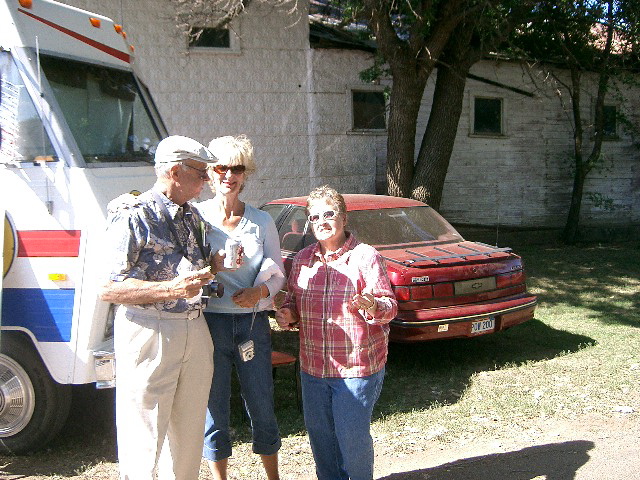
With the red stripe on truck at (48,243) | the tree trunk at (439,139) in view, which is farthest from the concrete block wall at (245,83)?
the red stripe on truck at (48,243)

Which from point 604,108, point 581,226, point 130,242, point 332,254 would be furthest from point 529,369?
point 604,108

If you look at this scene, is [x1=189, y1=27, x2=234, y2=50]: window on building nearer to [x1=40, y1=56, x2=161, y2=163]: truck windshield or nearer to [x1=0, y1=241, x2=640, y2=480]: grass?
[x1=0, y1=241, x2=640, y2=480]: grass

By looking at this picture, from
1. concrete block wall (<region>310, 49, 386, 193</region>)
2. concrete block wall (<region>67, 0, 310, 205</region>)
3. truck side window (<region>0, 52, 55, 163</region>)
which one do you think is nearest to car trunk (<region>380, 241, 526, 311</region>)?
truck side window (<region>0, 52, 55, 163</region>)

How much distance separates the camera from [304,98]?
1311cm

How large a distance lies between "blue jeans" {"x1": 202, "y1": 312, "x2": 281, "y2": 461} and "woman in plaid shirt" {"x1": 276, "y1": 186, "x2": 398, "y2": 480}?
19 cm

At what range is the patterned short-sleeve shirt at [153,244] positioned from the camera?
3248 millimetres

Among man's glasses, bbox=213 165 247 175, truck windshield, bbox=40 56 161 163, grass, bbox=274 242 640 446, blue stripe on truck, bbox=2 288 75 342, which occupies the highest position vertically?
truck windshield, bbox=40 56 161 163

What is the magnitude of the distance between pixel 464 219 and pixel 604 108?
14.2ft

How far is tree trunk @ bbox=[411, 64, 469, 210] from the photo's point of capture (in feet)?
36.9

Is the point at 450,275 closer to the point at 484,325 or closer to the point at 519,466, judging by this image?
the point at 484,325

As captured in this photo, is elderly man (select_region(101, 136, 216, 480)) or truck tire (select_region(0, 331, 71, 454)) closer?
elderly man (select_region(101, 136, 216, 480))

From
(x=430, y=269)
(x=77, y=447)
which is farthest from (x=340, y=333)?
(x=430, y=269)

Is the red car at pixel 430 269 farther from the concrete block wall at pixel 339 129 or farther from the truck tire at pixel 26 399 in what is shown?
the concrete block wall at pixel 339 129

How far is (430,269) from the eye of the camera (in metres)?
6.65
